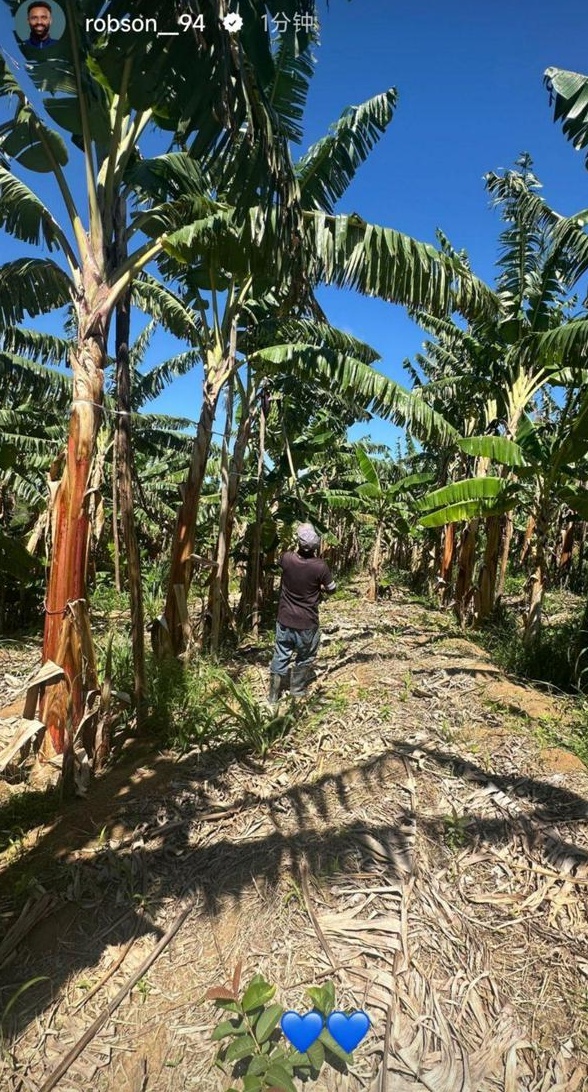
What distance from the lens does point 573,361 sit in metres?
5.80

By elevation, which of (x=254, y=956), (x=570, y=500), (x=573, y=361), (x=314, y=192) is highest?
(x=314, y=192)

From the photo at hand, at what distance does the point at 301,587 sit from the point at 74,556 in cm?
197

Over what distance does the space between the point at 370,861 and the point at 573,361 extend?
5379 mm

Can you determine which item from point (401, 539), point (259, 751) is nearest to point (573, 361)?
point (259, 751)

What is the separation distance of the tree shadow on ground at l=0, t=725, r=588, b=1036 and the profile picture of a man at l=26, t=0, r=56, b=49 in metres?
4.81

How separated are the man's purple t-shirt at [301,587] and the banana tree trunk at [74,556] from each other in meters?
1.80

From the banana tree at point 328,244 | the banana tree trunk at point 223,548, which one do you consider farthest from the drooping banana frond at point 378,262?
the banana tree trunk at point 223,548

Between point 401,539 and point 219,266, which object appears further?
point 401,539

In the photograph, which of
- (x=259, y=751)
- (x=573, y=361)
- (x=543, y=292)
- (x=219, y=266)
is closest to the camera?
(x=259, y=751)

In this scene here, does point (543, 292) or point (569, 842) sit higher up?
point (543, 292)

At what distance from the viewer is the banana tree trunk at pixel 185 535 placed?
544 centimetres

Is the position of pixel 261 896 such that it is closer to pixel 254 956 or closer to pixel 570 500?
pixel 254 956

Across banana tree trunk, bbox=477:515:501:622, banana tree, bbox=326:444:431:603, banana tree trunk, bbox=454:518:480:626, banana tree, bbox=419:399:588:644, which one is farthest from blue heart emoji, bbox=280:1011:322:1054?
banana tree, bbox=326:444:431:603

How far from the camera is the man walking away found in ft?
15.5
